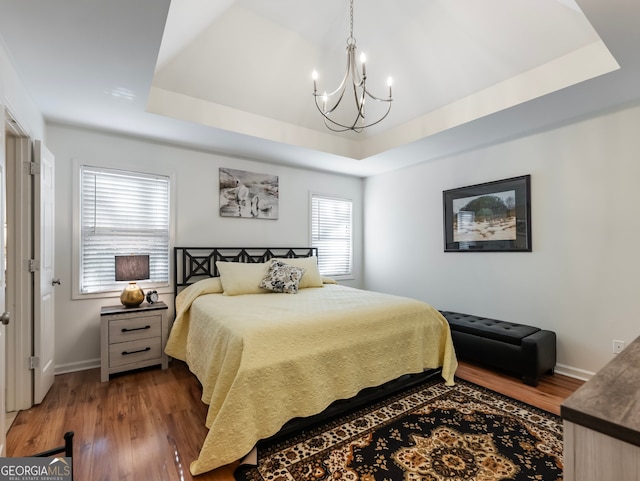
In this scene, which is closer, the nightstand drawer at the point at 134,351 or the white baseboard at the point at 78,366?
the nightstand drawer at the point at 134,351

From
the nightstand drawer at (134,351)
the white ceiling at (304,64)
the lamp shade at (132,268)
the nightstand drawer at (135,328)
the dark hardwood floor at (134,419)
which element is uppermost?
the white ceiling at (304,64)

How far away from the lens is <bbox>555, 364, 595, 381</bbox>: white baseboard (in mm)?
2865

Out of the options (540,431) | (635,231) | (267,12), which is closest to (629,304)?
(635,231)

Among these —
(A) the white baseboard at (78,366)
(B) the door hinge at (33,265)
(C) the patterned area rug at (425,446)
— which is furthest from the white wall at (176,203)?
(C) the patterned area rug at (425,446)

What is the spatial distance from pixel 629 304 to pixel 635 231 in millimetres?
632

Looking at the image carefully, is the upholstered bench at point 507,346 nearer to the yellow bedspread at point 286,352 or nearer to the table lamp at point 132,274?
the yellow bedspread at point 286,352

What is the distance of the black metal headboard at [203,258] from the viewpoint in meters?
3.65

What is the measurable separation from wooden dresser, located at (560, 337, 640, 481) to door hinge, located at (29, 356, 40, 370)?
330cm

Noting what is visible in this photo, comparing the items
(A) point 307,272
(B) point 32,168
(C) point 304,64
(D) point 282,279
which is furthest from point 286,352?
(C) point 304,64

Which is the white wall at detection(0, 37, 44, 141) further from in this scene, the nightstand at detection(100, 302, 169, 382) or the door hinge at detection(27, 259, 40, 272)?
the nightstand at detection(100, 302, 169, 382)

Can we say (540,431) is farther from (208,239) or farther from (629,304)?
(208,239)

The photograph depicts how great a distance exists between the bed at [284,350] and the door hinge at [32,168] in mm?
1593

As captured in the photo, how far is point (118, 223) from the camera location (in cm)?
334

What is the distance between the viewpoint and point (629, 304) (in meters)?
2.66
